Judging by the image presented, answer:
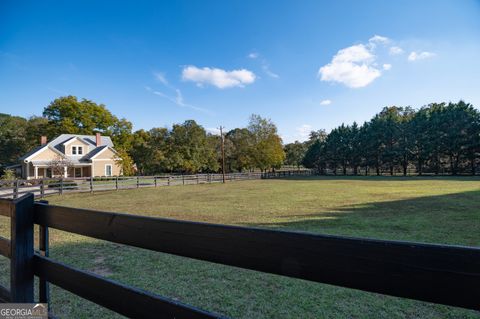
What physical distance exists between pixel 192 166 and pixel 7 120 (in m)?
40.1

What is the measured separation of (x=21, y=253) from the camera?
1.64m

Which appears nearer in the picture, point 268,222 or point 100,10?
point 268,222

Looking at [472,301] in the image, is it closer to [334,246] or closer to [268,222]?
[334,246]

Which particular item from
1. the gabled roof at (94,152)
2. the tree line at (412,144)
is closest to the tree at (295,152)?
the tree line at (412,144)

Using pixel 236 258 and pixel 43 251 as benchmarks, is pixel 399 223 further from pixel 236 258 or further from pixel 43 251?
pixel 43 251

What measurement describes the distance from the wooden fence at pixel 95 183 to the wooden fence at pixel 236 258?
1217 centimetres

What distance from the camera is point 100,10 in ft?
34.5

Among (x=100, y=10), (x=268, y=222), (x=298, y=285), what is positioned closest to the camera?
(x=298, y=285)

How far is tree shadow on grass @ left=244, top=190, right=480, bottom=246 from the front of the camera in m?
5.34

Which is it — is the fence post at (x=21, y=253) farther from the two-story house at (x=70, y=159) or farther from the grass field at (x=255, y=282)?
the two-story house at (x=70, y=159)

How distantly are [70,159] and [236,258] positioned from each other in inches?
1426

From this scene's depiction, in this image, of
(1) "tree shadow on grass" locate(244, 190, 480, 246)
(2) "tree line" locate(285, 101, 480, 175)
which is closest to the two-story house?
(1) "tree shadow on grass" locate(244, 190, 480, 246)

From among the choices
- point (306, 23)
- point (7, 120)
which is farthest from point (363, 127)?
point (7, 120)

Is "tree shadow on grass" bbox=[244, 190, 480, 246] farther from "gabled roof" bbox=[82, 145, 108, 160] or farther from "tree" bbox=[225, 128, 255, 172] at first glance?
"tree" bbox=[225, 128, 255, 172]
